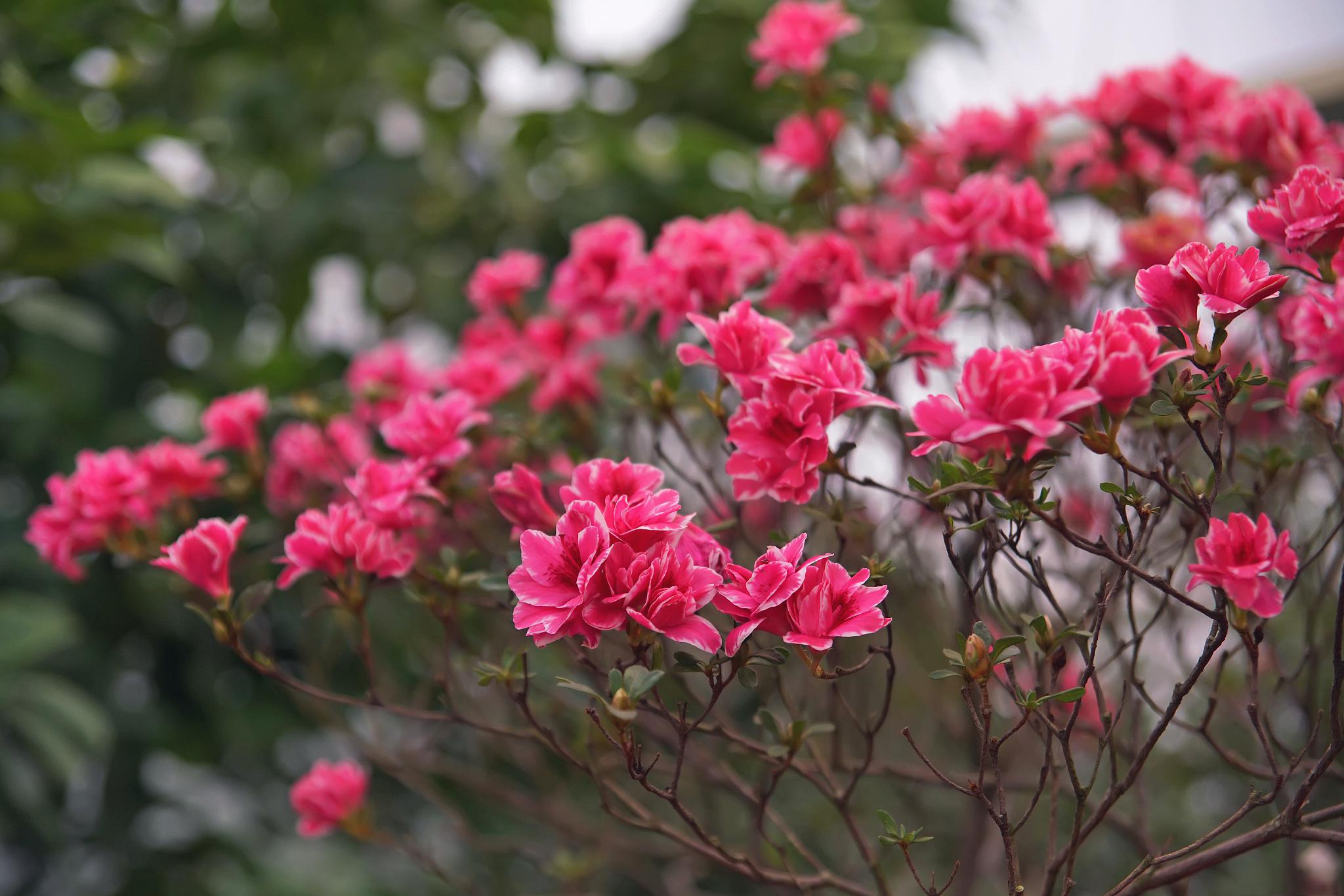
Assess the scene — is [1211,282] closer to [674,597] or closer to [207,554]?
[674,597]

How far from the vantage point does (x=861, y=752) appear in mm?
1084

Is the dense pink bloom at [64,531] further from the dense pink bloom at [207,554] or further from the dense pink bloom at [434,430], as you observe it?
the dense pink bloom at [434,430]

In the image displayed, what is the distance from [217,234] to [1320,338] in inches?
56.2

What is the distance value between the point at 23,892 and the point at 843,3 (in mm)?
1870

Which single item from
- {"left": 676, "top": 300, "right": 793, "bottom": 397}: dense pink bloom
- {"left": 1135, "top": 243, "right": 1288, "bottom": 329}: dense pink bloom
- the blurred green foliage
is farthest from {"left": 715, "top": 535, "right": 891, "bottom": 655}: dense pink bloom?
the blurred green foliage

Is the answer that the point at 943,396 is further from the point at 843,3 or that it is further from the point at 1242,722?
the point at 843,3

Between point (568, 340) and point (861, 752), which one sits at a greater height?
point (568, 340)

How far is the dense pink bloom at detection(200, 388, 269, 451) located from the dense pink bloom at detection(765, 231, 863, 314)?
49 cm

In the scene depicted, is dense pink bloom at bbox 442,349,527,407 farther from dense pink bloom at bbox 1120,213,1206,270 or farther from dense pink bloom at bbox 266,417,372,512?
dense pink bloom at bbox 1120,213,1206,270

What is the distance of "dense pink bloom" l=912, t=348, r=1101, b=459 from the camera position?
49 centimetres

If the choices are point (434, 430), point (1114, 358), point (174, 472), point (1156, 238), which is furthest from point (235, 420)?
point (1156, 238)

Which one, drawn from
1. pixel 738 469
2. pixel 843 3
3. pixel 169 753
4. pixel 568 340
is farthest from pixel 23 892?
pixel 843 3

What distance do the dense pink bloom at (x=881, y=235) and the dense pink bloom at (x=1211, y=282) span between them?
0.37 metres

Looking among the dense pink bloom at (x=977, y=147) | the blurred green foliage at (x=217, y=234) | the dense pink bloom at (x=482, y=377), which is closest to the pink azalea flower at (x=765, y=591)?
the dense pink bloom at (x=482, y=377)
